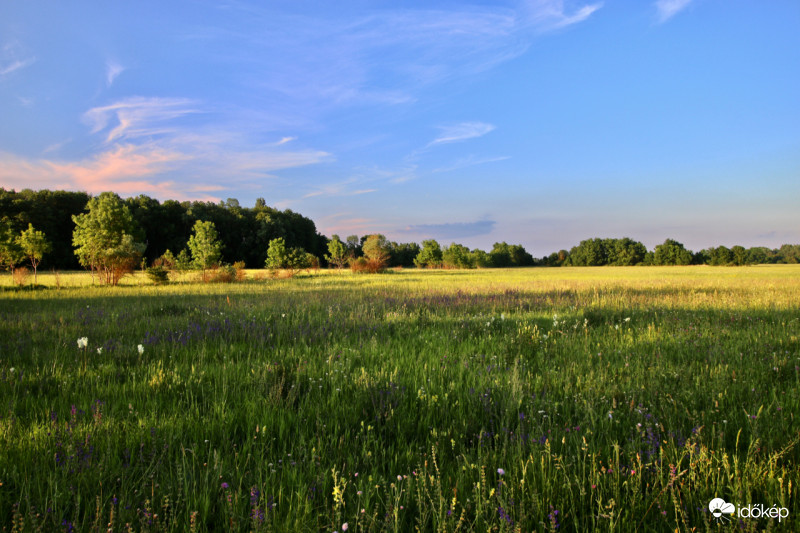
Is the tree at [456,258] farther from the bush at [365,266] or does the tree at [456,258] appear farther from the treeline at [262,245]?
the bush at [365,266]

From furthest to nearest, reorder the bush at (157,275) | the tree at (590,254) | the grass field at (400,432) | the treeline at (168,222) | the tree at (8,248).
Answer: the tree at (590,254) < the treeline at (168,222) < the bush at (157,275) < the tree at (8,248) < the grass field at (400,432)

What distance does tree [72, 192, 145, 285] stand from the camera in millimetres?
21406

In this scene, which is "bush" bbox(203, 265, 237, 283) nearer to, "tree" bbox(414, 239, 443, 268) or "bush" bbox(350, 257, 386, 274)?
"bush" bbox(350, 257, 386, 274)

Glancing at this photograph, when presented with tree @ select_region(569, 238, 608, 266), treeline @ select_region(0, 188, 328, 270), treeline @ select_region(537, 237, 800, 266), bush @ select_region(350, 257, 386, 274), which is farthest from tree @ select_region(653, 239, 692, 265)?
treeline @ select_region(0, 188, 328, 270)

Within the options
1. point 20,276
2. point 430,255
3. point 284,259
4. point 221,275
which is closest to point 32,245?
point 20,276

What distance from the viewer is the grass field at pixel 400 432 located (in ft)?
5.94

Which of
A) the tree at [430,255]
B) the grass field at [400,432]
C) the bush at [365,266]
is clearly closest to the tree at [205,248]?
the bush at [365,266]

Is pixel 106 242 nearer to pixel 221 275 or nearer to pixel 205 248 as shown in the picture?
pixel 205 248

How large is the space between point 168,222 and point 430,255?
54876 mm

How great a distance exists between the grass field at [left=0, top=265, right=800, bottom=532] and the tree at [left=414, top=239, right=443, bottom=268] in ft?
236

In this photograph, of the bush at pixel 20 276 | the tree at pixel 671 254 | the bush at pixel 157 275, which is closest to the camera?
the bush at pixel 20 276

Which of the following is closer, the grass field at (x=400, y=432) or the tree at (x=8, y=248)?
the grass field at (x=400, y=432)

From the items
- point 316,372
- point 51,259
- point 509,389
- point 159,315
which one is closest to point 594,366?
point 509,389

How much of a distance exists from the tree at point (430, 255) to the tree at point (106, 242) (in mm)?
59190
